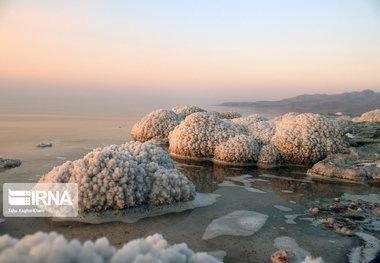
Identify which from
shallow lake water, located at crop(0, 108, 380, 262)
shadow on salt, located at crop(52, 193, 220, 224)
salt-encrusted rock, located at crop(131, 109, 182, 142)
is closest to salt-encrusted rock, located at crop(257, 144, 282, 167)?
shallow lake water, located at crop(0, 108, 380, 262)

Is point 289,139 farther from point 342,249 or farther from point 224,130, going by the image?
point 342,249

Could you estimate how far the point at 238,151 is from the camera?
24.5ft

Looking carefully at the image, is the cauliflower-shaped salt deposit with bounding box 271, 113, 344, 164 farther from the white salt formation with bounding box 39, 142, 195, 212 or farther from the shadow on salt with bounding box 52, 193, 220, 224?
the white salt formation with bounding box 39, 142, 195, 212

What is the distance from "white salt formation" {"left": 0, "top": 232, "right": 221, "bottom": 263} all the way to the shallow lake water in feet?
5.00

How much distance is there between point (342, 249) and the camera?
3.12 meters

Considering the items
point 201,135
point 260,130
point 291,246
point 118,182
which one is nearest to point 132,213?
point 118,182

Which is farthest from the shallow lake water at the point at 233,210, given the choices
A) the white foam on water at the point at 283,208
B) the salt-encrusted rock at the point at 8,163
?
the salt-encrusted rock at the point at 8,163

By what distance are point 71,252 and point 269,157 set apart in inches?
263

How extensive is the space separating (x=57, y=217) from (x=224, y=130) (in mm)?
5568

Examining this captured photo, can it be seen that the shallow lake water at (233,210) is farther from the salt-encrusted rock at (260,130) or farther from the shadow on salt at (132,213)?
the salt-encrusted rock at (260,130)

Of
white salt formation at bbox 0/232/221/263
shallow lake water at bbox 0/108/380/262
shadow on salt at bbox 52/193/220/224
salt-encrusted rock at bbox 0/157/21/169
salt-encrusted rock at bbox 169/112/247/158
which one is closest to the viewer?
white salt formation at bbox 0/232/221/263

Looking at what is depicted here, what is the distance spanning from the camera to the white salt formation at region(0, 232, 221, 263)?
130 cm

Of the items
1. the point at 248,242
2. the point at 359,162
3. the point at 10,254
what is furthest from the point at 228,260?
the point at 359,162

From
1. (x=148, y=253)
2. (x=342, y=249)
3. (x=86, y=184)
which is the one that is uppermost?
(x=148, y=253)
